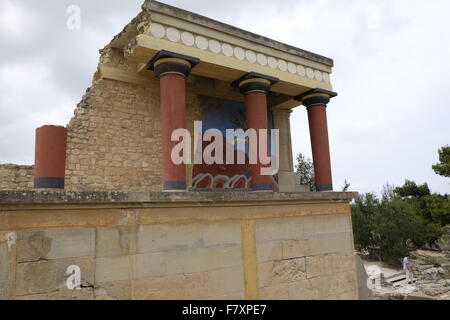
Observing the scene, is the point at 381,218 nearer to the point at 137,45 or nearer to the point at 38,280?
the point at 137,45

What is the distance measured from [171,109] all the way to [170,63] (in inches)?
35.9

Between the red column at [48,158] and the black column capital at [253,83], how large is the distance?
400 centimetres

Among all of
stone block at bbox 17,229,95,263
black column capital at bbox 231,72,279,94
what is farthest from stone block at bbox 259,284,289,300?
black column capital at bbox 231,72,279,94

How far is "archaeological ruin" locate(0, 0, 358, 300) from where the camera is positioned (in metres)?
3.32

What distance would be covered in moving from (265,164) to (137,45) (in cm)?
375

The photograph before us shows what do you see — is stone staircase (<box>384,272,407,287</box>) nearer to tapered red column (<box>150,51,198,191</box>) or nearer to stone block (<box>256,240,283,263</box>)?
stone block (<box>256,240,283,263</box>)

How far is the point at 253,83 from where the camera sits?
292 inches

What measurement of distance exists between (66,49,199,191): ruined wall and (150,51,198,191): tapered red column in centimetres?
141

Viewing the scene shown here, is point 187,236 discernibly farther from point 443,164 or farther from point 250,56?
point 443,164

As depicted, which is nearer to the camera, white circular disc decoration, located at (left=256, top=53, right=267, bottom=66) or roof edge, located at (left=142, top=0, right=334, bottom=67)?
roof edge, located at (left=142, top=0, right=334, bottom=67)

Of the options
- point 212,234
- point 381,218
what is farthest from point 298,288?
point 381,218

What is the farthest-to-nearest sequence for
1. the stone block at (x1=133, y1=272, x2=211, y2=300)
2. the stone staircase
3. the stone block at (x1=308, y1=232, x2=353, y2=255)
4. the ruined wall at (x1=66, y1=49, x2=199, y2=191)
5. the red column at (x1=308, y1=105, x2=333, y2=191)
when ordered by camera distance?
the stone staircase, the red column at (x1=308, y1=105, x2=333, y2=191), the ruined wall at (x1=66, y1=49, x2=199, y2=191), the stone block at (x1=308, y1=232, x2=353, y2=255), the stone block at (x1=133, y1=272, x2=211, y2=300)

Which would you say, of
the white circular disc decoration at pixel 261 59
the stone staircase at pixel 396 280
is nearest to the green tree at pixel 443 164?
the stone staircase at pixel 396 280
